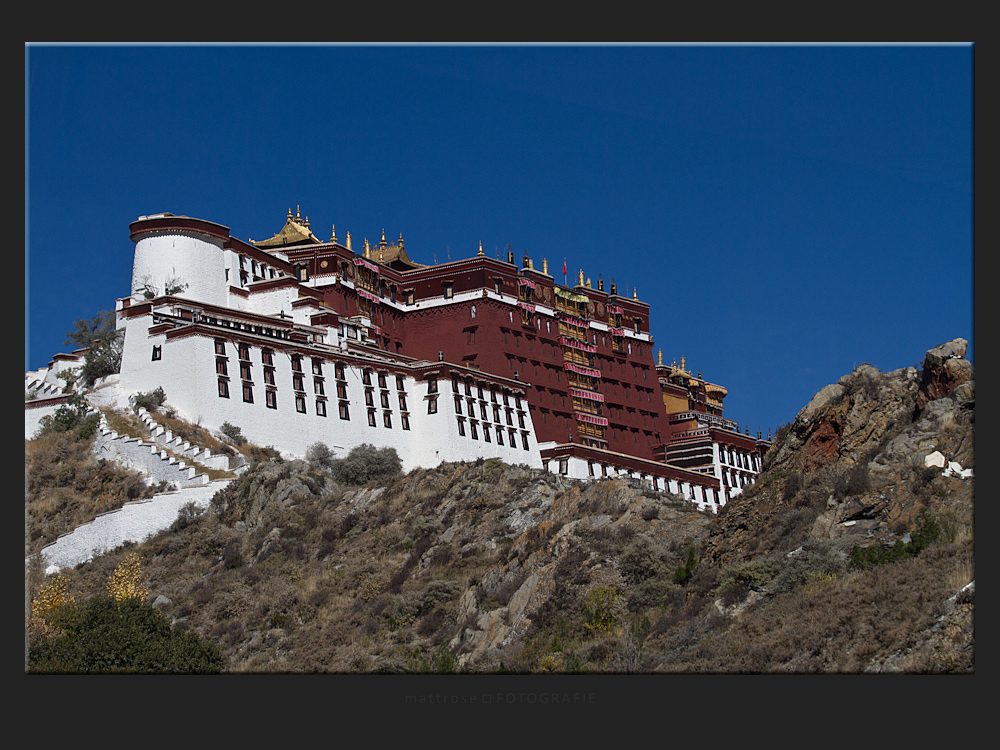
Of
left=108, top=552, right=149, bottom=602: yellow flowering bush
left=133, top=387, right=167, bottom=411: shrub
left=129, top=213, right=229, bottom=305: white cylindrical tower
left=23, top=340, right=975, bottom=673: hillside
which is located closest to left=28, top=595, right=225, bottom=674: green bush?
left=23, top=340, right=975, bottom=673: hillside

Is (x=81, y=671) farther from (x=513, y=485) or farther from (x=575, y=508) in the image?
(x=513, y=485)

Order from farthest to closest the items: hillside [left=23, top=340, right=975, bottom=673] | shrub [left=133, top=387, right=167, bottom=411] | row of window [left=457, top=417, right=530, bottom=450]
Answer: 1. row of window [left=457, top=417, right=530, bottom=450]
2. shrub [left=133, top=387, right=167, bottom=411]
3. hillside [left=23, top=340, right=975, bottom=673]

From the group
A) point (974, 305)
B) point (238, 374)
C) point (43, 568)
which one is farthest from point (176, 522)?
point (974, 305)

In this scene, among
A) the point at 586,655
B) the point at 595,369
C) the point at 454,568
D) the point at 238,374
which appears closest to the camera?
Result: the point at 586,655

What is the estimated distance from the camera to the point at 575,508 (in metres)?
52.0

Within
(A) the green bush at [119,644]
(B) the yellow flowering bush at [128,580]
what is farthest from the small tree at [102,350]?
(A) the green bush at [119,644]

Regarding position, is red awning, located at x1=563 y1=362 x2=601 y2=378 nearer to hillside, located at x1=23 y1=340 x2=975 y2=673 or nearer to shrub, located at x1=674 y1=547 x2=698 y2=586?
hillside, located at x1=23 y1=340 x2=975 y2=673

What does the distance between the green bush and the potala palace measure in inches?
1317

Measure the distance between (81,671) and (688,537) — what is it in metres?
19.1

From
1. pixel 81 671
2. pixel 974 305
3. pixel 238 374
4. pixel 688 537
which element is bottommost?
pixel 81 671

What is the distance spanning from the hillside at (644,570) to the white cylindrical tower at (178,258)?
25.5 meters

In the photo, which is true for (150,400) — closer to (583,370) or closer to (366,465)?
(366,465)

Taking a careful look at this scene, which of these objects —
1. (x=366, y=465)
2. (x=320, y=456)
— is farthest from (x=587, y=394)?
(x=320, y=456)

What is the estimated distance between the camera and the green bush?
37.5 meters
